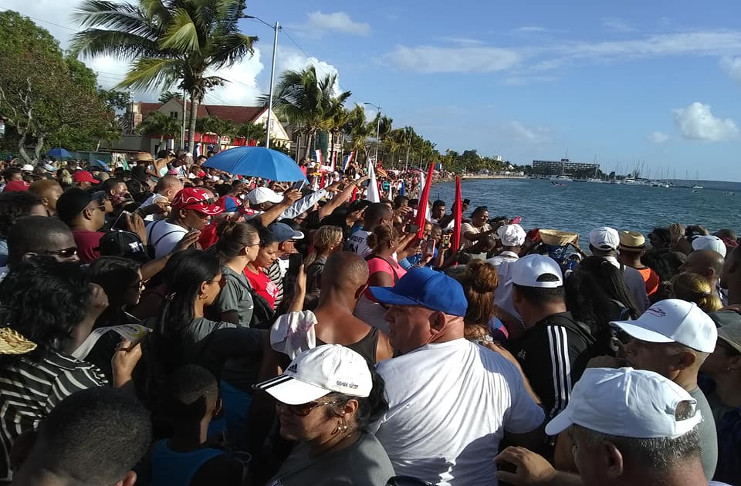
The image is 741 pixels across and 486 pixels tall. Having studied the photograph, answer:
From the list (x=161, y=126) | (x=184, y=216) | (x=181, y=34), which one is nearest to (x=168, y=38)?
(x=181, y=34)

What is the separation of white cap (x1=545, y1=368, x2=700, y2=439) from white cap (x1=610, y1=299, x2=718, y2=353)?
3.09 feet

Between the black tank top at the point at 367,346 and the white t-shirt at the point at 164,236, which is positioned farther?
the white t-shirt at the point at 164,236

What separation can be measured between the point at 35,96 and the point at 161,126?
25.7m

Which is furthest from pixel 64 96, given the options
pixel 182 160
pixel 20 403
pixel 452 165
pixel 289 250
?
pixel 452 165

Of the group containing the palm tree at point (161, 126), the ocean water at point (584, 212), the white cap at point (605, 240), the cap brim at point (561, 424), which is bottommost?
the ocean water at point (584, 212)

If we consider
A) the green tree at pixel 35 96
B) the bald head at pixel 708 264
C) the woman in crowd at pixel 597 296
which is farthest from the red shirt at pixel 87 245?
the green tree at pixel 35 96

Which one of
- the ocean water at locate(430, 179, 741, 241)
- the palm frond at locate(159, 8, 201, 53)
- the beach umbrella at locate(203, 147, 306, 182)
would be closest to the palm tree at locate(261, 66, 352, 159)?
the ocean water at locate(430, 179, 741, 241)

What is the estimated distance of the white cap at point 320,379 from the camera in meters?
2.12

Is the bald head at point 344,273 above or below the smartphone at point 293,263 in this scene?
above

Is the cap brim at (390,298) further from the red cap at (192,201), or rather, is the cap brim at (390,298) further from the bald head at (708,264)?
the bald head at (708,264)

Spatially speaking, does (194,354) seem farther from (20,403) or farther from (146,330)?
(20,403)

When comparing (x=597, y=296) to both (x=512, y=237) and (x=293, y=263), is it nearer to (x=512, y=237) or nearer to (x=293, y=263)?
(x=512, y=237)

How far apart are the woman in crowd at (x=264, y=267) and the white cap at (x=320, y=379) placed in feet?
7.62

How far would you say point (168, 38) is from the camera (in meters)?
16.8
